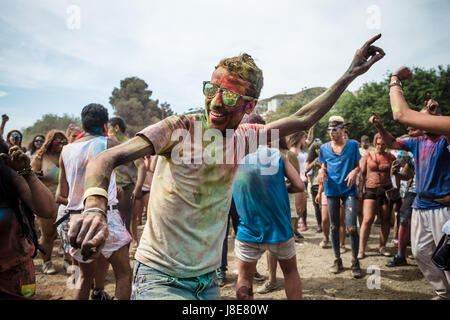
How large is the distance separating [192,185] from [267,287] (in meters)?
3.20

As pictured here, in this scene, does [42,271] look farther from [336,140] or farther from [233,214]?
[336,140]

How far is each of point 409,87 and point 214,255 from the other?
41.3 metres

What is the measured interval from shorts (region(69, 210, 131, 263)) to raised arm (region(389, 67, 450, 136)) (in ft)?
9.73

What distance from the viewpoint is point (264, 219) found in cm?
314

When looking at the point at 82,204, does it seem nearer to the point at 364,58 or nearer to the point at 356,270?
the point at 364,58

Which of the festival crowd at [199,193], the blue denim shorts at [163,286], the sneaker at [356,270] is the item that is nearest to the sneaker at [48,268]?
the festival crowd at [199,193]

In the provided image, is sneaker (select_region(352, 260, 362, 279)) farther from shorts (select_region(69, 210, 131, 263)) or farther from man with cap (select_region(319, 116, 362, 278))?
shorts (select_region(69, 210, 131, 263))

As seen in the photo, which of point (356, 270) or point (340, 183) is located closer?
point (356, 270)

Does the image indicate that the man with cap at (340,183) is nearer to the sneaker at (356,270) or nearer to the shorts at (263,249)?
the sneaker at (356,270)

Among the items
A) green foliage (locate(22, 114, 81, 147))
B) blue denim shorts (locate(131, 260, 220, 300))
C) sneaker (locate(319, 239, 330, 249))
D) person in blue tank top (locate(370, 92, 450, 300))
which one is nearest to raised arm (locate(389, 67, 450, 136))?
person in blue tank top (locate(370, 92, 450, 300))

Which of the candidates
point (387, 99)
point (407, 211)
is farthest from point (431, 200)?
point (387, 99)

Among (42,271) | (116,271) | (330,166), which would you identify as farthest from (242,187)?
(42,271)

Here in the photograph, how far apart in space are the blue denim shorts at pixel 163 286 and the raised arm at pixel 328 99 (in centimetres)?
128

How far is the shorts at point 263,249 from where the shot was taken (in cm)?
310
